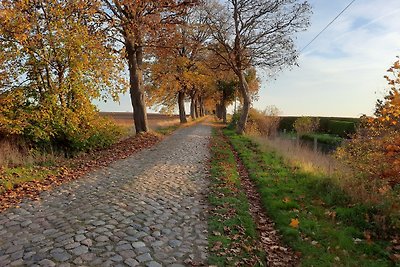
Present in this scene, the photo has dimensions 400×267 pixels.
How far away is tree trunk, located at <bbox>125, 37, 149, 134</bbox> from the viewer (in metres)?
20.6

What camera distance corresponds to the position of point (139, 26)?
62.6 feet

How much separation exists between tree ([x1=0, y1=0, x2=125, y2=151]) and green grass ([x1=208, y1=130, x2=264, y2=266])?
6747mm

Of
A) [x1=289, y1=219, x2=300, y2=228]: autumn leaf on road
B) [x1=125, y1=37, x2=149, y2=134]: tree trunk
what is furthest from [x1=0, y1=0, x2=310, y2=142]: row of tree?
[x1=289, y1=219, x2=300, y2=228]: autumn leaf on road

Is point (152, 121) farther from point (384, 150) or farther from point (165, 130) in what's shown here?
point (384, 150)

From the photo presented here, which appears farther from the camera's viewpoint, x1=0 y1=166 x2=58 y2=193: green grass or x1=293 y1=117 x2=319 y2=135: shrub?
x1=293 y1=117 x2=319 y2=135: shrub

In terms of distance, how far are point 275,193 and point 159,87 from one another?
84.2ft

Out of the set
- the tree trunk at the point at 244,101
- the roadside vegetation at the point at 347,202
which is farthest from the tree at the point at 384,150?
the tree trunk at the point at 244,101

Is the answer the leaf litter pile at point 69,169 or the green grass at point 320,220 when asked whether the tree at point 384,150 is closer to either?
the green grass at point 320,220

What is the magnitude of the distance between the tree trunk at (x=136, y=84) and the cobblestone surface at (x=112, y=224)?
1126 cm

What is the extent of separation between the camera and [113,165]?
12.3 m

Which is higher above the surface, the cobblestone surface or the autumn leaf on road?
the cobblestone surface

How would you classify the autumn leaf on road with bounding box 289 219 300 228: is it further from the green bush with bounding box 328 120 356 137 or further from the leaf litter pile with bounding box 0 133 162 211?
the green bush with bounding box 328 120 356 137

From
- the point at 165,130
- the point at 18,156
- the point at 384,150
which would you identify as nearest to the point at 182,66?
the point at 165,130

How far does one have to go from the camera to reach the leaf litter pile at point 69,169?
8.18 meters
